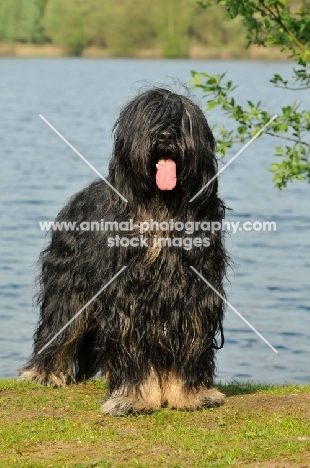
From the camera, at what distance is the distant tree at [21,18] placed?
68.1 m

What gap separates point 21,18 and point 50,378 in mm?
62682

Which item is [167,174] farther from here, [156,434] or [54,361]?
[54,361]

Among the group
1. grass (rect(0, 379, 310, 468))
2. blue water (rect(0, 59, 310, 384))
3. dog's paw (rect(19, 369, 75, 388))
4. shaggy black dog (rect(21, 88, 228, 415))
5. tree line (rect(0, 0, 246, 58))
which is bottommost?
blue water (rect(0, 59, 310, 384))

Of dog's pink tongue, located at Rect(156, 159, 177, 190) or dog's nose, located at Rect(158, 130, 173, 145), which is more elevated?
dog's nose, located at Rect(158, 130, 173, 145)

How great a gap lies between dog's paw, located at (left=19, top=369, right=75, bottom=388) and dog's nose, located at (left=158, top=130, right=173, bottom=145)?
2.59 metres

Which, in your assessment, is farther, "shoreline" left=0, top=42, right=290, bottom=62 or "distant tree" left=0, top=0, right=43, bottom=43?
"shoreline" left=0, top=42, right=290, bottom=62

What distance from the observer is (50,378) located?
821cm

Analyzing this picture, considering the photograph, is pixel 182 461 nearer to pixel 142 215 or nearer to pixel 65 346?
pixel 142 215

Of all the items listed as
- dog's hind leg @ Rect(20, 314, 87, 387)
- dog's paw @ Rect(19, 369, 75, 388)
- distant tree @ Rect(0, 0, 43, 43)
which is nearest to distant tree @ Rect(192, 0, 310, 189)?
dog's hind leg @ Rect(20, 314, 87, 387)

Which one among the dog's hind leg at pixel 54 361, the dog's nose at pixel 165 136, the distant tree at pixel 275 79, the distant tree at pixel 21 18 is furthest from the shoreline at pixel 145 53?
the dog's nose at pixel 165 136

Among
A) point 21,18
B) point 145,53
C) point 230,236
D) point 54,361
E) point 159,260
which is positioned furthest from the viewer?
point 145,53

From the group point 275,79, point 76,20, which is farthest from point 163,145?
point 76,20

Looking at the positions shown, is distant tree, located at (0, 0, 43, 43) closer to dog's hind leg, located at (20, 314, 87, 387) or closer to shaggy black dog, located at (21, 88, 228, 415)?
dog's hind leg, located at (20, 314, 87, 387)

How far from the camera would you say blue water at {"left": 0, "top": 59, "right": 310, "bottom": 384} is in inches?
489
